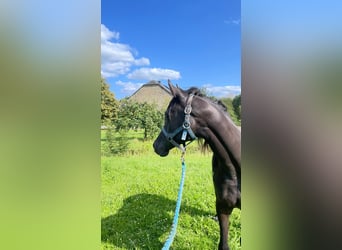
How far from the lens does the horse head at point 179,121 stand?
2.03m

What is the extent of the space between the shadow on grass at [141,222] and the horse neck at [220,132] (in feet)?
4.15

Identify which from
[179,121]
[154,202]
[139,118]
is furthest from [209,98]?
[139,118]

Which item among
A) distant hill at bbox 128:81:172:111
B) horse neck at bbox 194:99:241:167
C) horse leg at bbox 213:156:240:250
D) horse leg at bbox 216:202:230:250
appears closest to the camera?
horse neck at bbox 194:99:241:167

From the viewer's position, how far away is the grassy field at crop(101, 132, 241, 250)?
2.71m

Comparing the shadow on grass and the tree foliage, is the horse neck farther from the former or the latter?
the tree foliage

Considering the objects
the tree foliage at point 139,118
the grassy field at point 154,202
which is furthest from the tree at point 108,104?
the grassy field at point 154,202

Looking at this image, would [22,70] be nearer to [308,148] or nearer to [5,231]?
[5,231]

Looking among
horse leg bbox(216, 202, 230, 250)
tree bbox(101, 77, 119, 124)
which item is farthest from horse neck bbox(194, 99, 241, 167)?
tree bbox(101, 77, 119, 124)

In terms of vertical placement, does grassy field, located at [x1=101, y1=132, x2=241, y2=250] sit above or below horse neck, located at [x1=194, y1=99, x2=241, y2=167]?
below

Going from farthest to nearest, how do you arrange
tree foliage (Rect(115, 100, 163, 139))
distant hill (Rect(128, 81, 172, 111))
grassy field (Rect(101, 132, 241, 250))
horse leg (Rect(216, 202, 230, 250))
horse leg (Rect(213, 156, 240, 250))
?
1. tree foliage (Rect(115, 100, 163, 139))
2. distant hill (Rect(128, 81, 172, 111))
3. grassy field (Rect(101, 132, 241, 250))
4. horse leg (Rect(216, 202, 230, 250))
5. horse leg (Rect(213, 156, 240, 250))

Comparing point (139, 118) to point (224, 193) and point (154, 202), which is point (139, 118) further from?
point (224, 193)

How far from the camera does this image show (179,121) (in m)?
2.12

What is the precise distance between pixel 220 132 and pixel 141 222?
1.76 meters

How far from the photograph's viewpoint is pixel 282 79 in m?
0.55
